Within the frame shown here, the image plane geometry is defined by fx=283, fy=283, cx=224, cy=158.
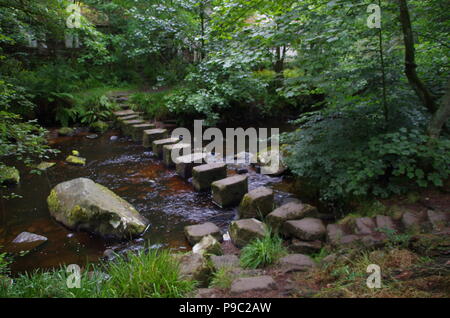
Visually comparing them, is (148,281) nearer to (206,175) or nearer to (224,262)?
(224,262)

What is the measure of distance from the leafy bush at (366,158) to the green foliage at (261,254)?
3.66 ft

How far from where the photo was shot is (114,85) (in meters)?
11.5

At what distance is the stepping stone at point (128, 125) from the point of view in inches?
334

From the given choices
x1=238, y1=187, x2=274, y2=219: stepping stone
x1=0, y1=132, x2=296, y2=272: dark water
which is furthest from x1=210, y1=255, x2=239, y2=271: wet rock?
x1=238, y1=187, x2=274, y2=219: stepping stone

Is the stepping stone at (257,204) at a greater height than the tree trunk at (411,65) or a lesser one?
lesser

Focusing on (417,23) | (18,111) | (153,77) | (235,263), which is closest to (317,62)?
(417,23)

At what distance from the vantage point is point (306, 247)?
322 centimetres

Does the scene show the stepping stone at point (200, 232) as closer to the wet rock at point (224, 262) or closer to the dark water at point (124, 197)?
the dark water at point (124, 197)

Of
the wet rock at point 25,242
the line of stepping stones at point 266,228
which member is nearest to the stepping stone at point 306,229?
the line of stepping stones at point 266,228

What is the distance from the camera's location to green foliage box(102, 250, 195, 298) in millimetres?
2203

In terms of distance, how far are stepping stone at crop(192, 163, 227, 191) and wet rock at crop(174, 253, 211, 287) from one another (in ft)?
8.11

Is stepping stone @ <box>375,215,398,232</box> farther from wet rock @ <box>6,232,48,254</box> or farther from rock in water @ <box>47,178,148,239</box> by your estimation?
wet rock @ <box>6,232,48,254</box>

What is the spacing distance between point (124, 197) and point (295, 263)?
338 centimetres
